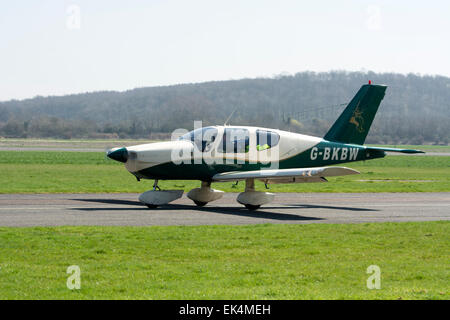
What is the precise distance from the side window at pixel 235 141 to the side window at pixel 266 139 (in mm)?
478

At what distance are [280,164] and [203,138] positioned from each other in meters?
2.99

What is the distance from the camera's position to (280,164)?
21.3m

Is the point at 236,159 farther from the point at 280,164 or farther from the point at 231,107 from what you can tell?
the point at 231,107

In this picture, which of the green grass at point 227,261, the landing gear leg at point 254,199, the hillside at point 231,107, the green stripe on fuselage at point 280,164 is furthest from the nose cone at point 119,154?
the hillside at point 231,107

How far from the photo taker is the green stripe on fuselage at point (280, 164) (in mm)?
19688

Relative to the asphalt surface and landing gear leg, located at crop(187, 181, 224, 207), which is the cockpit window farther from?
the asphalt surface

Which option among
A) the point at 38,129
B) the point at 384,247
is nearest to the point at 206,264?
the point at 384,247

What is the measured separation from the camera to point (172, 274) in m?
9.75

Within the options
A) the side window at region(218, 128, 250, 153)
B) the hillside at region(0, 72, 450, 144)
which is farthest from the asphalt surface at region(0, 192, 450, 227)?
the hillside at region(0, 72, 450, 144)

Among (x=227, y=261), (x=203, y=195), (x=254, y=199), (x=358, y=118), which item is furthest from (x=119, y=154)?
(x=358, y=118)

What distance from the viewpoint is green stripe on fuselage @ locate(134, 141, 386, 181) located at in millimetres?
19688

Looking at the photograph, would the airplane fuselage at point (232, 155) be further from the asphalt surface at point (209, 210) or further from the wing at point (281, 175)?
the asphalt surface at point (209, 210)
